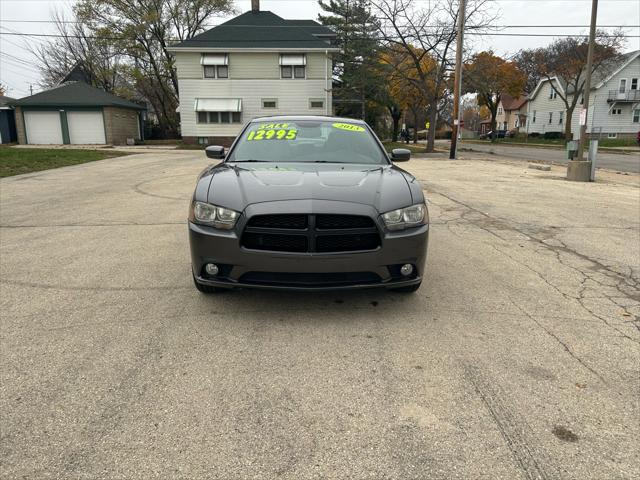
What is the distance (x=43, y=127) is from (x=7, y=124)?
3.06m

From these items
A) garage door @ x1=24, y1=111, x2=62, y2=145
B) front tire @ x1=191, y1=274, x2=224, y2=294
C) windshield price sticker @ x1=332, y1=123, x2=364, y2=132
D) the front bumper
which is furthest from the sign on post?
garage door @ x1=24, y1=111, x2=62, y2=145

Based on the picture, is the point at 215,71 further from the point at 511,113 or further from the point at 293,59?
the point at 511,113

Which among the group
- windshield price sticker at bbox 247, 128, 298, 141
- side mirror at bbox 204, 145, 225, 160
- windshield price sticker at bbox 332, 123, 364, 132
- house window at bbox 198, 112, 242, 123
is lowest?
side mirror at bbox 204, 145, 225, 160

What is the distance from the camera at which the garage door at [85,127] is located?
107 ft

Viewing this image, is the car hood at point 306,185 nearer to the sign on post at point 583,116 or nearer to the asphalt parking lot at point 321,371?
the asphalt parking lot at point 321,371

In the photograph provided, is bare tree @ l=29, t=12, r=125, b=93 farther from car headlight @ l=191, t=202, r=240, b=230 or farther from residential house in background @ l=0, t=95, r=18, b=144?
car headlight @ l=191, t=202, r=240, b=230

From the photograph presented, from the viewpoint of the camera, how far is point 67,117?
32438 millimetres

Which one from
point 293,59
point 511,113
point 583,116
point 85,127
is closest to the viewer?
point 583,116

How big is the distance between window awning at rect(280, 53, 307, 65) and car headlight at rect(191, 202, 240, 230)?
30.3m

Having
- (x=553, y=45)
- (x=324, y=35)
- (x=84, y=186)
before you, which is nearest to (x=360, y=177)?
(x=84, y=186)

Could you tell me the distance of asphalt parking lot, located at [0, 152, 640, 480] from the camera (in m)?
2.16

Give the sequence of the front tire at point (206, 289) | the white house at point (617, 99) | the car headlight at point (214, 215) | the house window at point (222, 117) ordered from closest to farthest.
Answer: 1. the car headlight at point (214, 215)
2. the front tire at point (206, 289)
3. the house window at point (222, 117)
4. the white house at point (617, 99)

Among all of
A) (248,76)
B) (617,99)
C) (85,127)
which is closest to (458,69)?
(248,76)

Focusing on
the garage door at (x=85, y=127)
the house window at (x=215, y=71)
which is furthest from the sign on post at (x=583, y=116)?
the garage door at (x=85, y=127)
